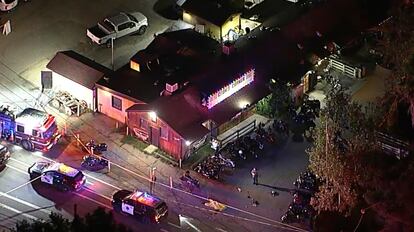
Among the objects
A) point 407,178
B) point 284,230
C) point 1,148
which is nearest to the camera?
point 407,178

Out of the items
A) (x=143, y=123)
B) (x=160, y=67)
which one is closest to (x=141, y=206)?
(x=143, y=123)

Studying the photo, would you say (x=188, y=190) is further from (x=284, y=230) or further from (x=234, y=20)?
(x=234, y=20)

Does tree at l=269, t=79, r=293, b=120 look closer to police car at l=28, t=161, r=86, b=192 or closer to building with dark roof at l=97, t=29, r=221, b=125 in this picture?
building with dark roof at l=97, t=29, r=221, b=125

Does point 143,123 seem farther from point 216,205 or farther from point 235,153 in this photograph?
point 216,205

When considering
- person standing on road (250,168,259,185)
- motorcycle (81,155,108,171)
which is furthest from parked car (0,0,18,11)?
person standing on road (250,168,259,185)

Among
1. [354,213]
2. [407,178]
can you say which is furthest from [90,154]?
[407,178]
